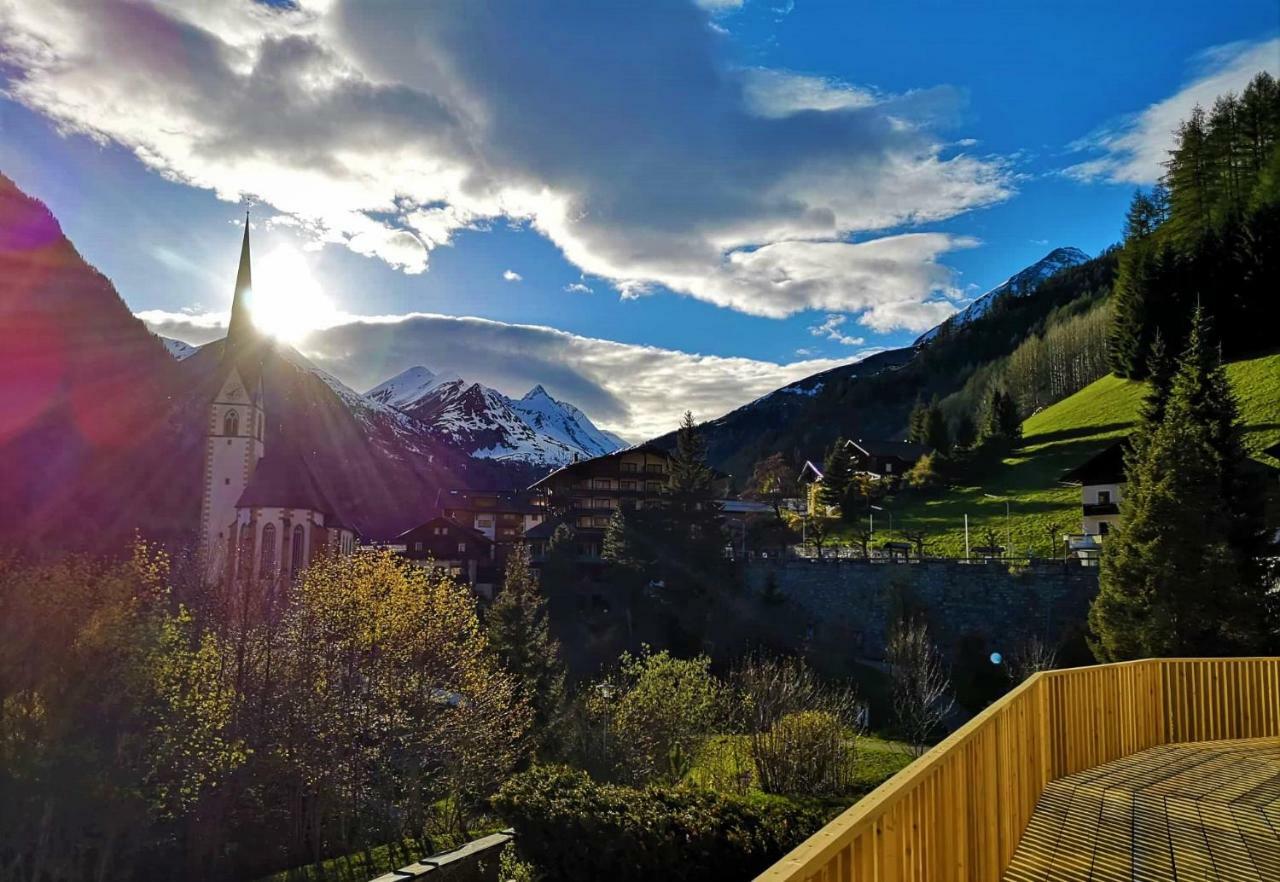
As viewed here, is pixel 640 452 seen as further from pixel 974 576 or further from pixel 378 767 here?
pixel 378 767

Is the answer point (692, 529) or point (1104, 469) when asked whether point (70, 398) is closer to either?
point (692, 529)

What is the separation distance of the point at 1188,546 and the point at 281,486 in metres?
53.1

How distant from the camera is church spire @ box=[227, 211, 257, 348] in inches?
2530

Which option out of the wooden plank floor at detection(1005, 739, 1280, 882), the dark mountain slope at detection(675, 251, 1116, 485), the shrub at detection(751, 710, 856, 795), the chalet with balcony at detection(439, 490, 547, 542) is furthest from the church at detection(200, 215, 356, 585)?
the dark mountain slope at detection(675, 251, 1116, 485)

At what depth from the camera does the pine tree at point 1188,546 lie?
22.9m

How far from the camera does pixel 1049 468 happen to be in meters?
56.4

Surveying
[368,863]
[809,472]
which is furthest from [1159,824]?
[809,472]

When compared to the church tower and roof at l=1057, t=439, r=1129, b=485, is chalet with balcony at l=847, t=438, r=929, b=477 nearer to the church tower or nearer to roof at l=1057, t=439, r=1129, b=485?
roof at l=1057, t=439, r=1129, b=485

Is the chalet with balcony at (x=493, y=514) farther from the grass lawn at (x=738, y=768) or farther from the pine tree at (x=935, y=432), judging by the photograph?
the grass lawn at (x=738, y=768)

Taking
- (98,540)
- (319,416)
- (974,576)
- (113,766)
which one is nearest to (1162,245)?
(974,576)

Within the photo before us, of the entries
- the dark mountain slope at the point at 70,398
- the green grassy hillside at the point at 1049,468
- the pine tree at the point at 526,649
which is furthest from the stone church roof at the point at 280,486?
the green grassy hillside at the point at 1049,468

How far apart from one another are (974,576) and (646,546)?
56.1 ft

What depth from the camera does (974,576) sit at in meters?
37.5

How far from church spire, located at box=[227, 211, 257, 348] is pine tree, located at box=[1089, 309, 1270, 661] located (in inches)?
2351
